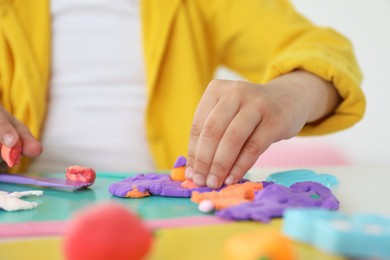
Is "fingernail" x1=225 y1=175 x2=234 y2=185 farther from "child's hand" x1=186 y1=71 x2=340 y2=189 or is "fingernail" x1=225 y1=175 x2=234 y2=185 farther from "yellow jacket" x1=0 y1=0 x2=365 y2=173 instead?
"yellow jacket" x1=0 y1=0 x2=365 y2=173

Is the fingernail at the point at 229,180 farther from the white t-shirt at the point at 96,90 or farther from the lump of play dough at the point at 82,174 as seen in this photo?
the white t-shirt at the point at 96,90

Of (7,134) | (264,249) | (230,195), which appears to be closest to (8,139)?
(7,134)

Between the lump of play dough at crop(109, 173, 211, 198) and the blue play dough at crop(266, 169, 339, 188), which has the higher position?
Result: the lump of play dough at crop(109, 173, 211, 198)

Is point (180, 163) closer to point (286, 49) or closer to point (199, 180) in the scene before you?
point (199, 180)

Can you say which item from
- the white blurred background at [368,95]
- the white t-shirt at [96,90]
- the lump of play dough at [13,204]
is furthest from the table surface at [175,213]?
the white blurred background at [368,95]

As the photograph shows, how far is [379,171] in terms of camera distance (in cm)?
68

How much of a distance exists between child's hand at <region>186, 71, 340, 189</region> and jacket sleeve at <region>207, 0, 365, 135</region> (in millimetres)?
128

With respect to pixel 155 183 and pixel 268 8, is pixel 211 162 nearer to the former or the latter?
pixel 155 183

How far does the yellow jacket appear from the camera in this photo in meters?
0.77

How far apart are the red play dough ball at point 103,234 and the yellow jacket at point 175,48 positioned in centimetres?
56

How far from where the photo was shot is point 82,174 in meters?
0.49

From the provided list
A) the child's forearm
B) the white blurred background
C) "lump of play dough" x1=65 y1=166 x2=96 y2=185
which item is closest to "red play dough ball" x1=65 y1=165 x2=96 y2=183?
"lump of play dough" x1=65 y1=166 x2=96 y2=185

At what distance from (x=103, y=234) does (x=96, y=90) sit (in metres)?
0.62

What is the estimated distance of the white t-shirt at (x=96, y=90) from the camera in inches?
30.2
